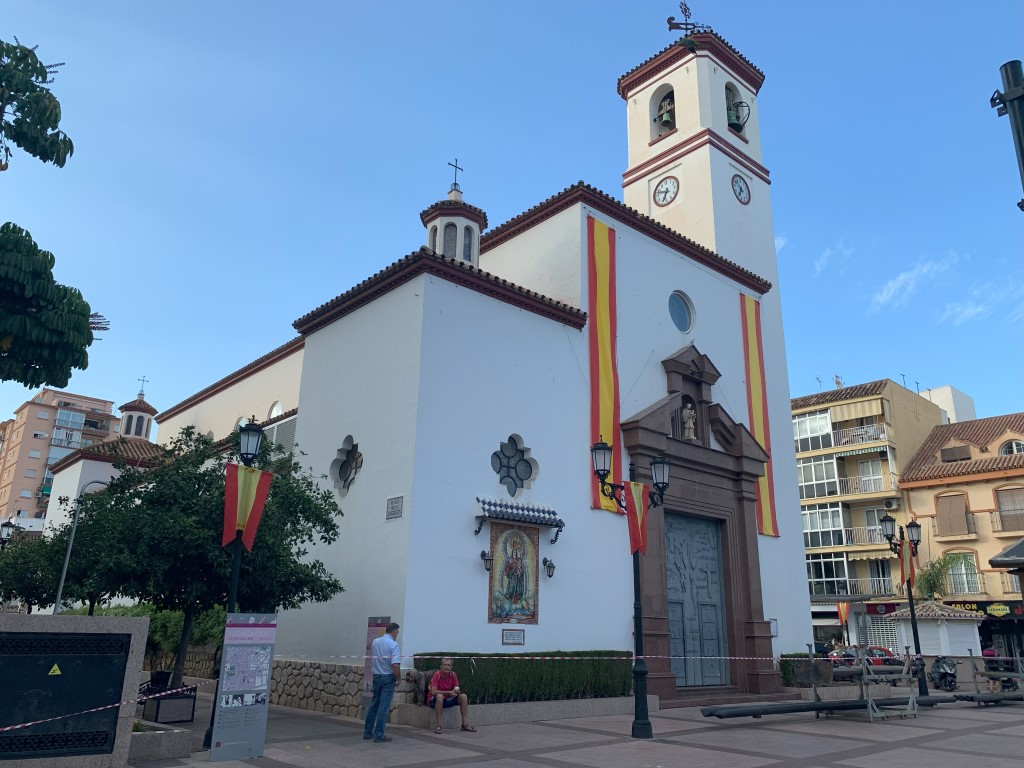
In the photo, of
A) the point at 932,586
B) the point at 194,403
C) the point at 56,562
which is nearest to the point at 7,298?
the point at 56,562

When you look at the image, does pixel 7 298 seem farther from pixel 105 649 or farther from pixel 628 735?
pixel 628 735

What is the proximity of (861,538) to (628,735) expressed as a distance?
3031cm

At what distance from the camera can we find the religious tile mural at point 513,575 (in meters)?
13.7

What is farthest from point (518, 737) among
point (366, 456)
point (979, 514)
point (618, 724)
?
point (979, 514)

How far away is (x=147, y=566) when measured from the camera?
11.3 m

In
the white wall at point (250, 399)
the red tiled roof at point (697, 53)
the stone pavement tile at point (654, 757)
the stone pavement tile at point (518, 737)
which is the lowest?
the stone pavement tile at point (654, 757)

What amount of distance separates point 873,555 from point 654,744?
99.4 feet

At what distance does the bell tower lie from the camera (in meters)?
23.1

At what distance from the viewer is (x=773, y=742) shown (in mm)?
11008

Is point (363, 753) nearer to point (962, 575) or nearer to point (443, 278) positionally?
point (443, 278)

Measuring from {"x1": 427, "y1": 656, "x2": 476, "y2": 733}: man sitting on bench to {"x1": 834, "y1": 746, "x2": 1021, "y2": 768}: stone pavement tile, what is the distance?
201 inches

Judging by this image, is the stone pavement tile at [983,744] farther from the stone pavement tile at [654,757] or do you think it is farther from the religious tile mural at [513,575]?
the religious tile mural at [513,575]

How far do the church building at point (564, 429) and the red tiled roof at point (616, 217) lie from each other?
0.06 m

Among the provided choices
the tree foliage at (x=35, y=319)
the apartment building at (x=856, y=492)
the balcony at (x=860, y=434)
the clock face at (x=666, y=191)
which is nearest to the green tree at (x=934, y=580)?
the apartment building at (x=856, y=492)
